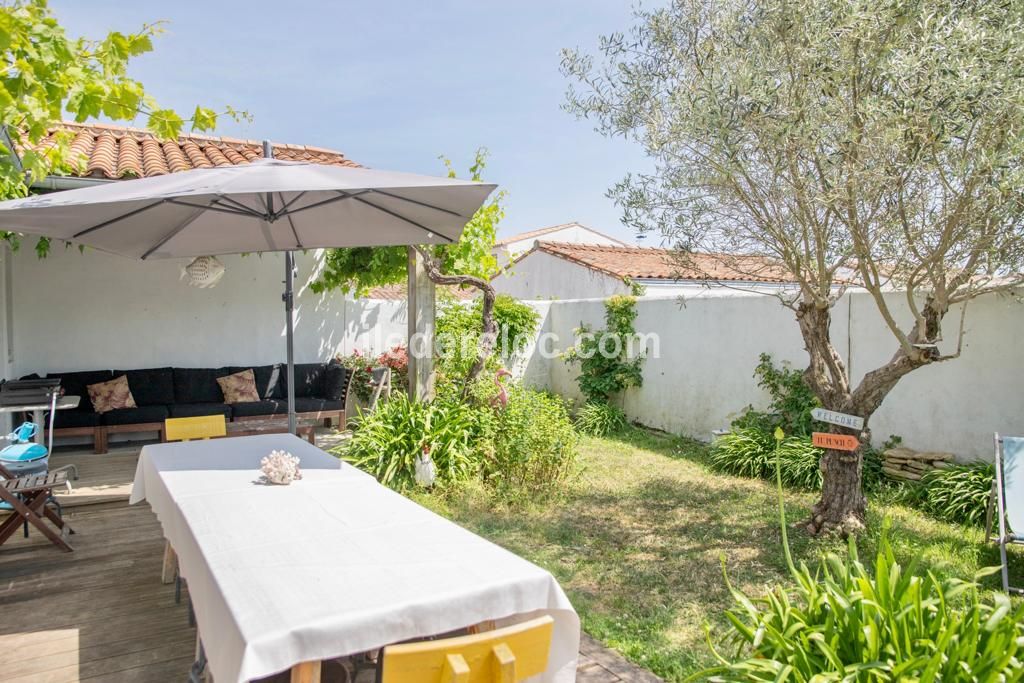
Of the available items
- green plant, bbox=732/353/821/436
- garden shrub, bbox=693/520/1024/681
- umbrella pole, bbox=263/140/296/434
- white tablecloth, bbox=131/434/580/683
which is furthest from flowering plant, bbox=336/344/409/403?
garden shrub, bbox=693/520/1024/681

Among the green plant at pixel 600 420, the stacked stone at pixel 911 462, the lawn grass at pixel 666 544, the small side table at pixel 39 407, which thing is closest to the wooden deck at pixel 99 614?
the lawn grass at pixel 666 544

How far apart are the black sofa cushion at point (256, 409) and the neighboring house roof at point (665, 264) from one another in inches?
225

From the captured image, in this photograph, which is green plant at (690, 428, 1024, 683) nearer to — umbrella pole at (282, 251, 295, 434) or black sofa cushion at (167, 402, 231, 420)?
umbrella pole at (282, 251, 295, 434)

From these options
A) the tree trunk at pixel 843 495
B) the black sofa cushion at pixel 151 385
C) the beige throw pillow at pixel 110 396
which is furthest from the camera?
the black sofa cushion at pixel 151 385

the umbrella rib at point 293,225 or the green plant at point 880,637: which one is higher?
the umbrella rib at point 293,225

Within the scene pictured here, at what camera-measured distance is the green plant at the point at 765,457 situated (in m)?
7.11

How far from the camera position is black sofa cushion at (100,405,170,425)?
8.59 m

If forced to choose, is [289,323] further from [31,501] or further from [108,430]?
[108,430]

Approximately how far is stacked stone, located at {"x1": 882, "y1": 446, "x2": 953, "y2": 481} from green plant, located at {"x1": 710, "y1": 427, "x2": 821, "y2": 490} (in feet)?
2.23

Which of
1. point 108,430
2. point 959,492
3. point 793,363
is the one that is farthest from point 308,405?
point 959,492

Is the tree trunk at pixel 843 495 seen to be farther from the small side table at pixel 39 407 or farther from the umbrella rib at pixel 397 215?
the small side table at pixel 39 407

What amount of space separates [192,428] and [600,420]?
648 cm

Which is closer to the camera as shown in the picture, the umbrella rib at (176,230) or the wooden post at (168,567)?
the wooden post at (168,567)

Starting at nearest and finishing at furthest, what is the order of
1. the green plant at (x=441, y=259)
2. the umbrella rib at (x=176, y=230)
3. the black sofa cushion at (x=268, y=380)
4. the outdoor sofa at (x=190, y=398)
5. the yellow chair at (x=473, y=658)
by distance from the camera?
the yellow chair at (x=473, y=658)
the umbrella rib at (x=176, y=230)
the green plant at (x=441, y=259)
the outdoor sofa at (x=190, y=398)
the black sofa cushion at (x=268, y=380)
